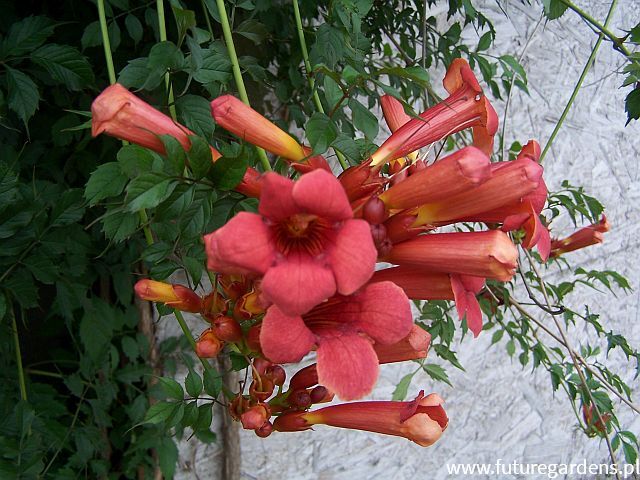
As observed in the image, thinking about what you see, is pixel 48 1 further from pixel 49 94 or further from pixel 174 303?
pixel 174 303

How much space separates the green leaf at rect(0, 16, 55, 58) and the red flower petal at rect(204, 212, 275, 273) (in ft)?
2.78

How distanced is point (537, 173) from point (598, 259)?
291 centimetres

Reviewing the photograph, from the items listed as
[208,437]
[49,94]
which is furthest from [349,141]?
[208,437]

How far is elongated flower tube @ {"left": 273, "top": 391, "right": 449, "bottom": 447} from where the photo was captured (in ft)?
2.39

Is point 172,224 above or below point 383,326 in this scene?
above

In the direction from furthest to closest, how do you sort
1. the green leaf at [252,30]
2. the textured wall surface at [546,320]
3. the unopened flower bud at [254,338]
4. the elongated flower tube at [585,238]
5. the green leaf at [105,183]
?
the textured wall surface at [546,320] < the elongated flower tube at [585,238] < the green leaf at [252,30] < the green leaf at [105,183] < the unopened flower bud at [254,338]

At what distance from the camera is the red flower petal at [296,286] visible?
46 cm

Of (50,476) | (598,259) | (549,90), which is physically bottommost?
(50,476)

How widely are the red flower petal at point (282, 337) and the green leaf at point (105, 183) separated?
392 mm

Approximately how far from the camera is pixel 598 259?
3.15 m

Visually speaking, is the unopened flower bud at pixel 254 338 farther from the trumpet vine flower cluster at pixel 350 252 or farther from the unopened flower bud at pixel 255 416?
the unopened flower bud at pixel 255 416

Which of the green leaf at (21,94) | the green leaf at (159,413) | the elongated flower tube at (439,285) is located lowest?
the green leaf at (159,413)

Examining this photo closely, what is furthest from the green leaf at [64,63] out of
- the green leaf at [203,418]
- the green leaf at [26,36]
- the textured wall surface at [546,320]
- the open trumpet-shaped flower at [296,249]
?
the textured wall surface at [546,320]

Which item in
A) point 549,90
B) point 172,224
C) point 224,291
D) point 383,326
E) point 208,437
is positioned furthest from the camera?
point 549,90
